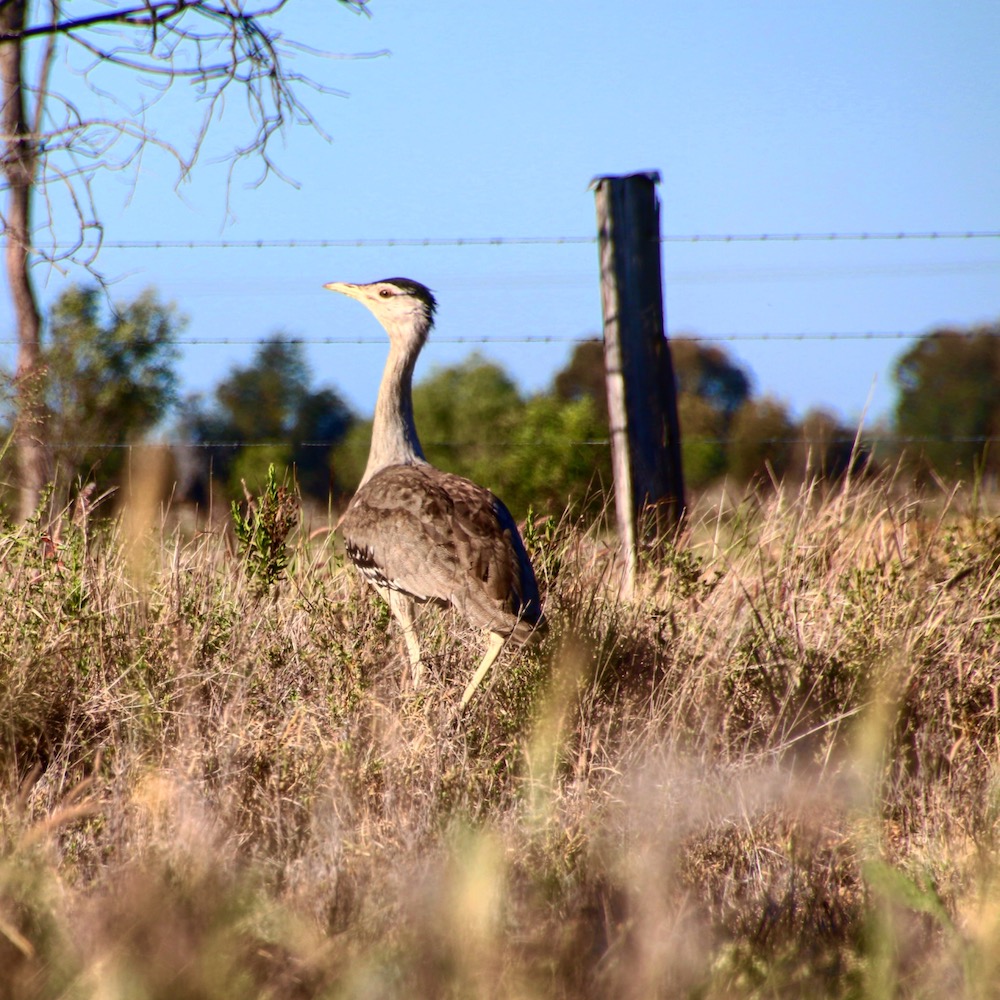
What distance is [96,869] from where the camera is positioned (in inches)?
121

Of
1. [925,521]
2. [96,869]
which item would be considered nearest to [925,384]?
[925,521]

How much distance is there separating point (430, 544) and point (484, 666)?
2.06 feet

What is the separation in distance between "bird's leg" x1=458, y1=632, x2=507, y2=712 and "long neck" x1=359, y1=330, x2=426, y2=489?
1258mm

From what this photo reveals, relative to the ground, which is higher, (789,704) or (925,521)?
(925,521)

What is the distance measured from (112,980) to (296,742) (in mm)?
1562

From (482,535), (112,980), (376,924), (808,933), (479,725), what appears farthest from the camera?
(482,535)

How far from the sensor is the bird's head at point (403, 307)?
577cm

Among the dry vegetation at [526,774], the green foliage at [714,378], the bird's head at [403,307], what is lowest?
the dry vegetation at [526,774]

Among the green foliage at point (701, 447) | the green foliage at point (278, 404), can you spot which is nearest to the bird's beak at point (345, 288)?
the green foliage at point (701, 447)

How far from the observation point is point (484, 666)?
163 inches

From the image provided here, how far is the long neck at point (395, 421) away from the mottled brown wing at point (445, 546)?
0.83 ft

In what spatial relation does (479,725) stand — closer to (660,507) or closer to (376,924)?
(376,924)

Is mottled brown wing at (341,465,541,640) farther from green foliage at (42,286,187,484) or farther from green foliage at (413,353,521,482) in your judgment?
green foliage at (413,353,521,482)

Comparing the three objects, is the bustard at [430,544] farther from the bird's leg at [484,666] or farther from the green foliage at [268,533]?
the green foliage at [268,533]
